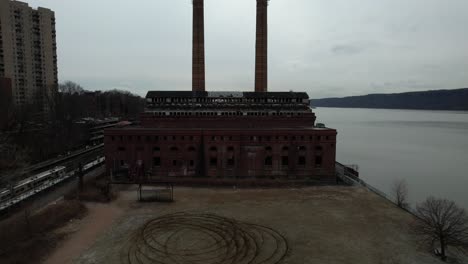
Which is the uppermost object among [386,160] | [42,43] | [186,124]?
[42,43]

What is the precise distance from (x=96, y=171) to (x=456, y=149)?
78449 millimetres

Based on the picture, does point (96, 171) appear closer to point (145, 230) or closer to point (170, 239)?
point (145, 230)

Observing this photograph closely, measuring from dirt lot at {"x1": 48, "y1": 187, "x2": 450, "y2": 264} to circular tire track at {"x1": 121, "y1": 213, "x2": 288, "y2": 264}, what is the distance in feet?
0.19

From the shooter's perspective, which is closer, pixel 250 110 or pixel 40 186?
pixel 40 186

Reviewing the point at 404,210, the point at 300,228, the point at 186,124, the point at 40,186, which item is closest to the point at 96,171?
the point at 40,186

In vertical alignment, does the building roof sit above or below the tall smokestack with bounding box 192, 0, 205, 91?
below

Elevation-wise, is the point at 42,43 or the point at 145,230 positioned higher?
the point at 42,43

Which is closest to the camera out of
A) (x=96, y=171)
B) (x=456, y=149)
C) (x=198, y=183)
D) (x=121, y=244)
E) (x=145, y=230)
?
(x=121, y=244)

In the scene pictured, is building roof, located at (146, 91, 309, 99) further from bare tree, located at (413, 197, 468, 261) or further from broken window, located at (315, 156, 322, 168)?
bare tree, located at (413, 197, 468, 261)

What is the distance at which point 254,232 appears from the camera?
20.6m

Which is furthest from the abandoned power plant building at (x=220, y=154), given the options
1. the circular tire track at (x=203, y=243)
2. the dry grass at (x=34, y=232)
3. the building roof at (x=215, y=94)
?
the circular tire track at (x=203, y=243)

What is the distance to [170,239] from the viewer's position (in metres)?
19.3

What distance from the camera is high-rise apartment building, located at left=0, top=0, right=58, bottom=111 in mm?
66000

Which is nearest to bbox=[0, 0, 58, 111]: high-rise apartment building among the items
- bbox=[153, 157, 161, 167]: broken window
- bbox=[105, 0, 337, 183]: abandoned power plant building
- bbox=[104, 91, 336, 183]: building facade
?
bbox=[104, 91, 336, 183]: building facade
